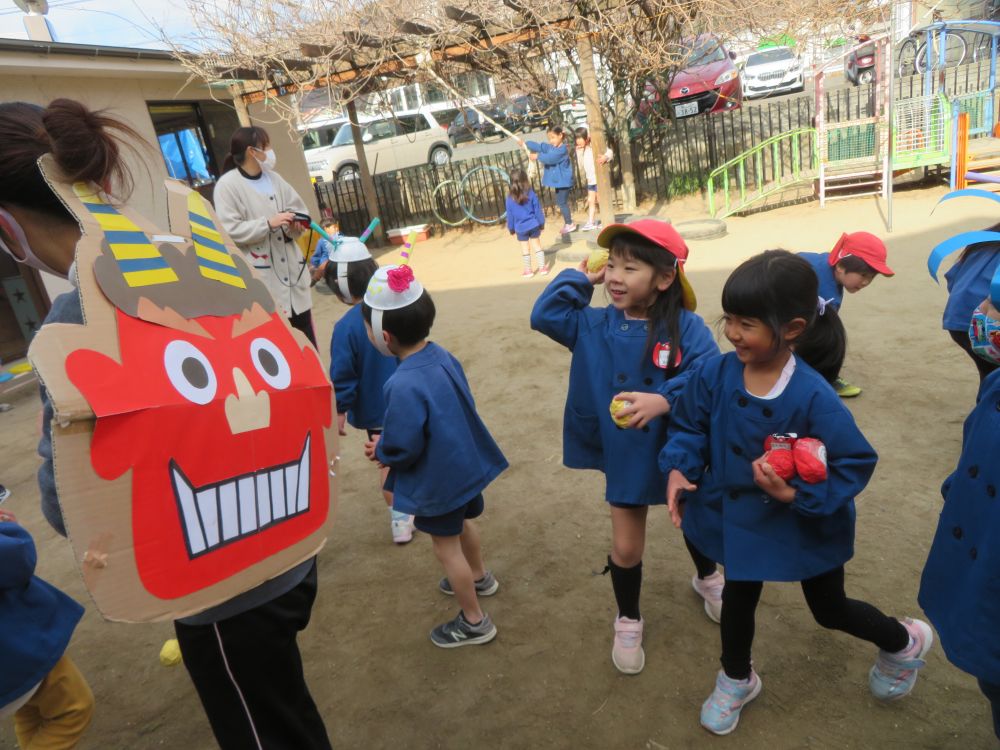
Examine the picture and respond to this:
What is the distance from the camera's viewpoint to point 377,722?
2211 millimetres

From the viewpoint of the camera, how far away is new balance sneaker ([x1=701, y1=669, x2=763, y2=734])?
1965mm

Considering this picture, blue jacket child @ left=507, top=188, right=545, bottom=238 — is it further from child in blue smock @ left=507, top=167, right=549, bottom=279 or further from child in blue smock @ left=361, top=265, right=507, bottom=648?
child in blue smock @ left=361, top=265, right=507, bottom=648

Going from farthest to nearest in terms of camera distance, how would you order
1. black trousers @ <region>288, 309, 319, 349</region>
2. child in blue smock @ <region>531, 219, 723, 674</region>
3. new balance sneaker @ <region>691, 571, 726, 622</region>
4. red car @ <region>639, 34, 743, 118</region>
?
red car @ <region>639, 34, 743, 118</region> < black trousers @ <region>288, 309, 319, 349</region> < new balance sneaker @ <region>691, 571, 726, 622</region> < child in blue smock @ <region>531, 219, 723, 674</region>

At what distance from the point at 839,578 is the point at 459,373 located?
131 cm

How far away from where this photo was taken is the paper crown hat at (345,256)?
117 inches

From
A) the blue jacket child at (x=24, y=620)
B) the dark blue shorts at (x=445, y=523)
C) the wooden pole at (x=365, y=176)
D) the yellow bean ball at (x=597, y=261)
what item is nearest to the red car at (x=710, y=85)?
the wooden pole at (x=365, y=176)

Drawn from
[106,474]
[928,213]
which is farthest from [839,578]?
[928,213]

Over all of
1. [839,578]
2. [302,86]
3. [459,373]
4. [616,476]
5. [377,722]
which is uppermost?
[302,86]

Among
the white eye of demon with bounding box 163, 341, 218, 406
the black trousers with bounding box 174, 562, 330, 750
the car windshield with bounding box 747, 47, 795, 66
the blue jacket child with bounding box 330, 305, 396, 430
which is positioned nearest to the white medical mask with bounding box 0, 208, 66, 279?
the white eye of demon with bounding box 163, 341, 218, 406

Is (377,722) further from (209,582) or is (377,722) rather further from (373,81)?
(373,81)

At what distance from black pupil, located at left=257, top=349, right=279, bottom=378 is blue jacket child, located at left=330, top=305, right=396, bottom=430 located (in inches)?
50.3

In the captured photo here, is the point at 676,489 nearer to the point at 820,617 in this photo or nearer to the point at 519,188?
the point at 820,617

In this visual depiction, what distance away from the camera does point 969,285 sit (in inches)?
99.3

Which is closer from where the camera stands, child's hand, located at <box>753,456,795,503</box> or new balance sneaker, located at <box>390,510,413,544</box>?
child's hand, located at <box>753,456,795,503</box>
